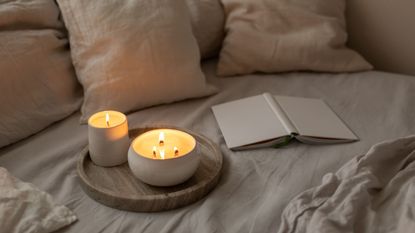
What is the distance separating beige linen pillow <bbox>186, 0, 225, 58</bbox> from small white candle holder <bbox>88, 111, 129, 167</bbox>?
1.78 ft

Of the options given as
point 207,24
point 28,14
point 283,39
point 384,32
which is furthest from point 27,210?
point 384,32

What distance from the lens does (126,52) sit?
3.57 feet

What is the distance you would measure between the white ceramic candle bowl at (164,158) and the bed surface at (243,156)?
0.21 feet

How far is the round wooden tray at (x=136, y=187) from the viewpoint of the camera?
2.60 ft

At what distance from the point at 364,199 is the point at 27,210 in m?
0.59

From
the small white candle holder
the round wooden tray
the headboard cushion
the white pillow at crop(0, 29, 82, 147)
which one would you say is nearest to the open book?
the round wooden tray

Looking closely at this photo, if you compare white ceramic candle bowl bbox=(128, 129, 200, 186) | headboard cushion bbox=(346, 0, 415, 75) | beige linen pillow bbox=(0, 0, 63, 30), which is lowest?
headboard cushion bbox=(346, 0, 415, 75)

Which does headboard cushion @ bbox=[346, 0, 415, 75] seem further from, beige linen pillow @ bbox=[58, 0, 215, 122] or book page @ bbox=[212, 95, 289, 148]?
beige linen pillow @ bbox=[58, 0, 215, 122]

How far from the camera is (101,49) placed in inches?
43.3

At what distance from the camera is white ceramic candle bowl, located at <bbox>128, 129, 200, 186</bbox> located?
2.60 ft

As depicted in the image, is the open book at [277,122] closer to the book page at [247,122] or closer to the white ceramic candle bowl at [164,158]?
the book page at [247,122]

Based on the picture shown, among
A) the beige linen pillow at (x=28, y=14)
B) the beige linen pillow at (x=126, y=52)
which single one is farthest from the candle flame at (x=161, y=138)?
the beige linen pillow at (x=28, y=14)

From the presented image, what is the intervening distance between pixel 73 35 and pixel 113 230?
0.57 meters

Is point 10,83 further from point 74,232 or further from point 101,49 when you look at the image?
point 74,232
